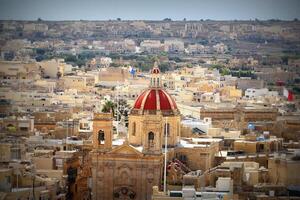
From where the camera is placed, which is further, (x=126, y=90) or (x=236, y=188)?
(x=126, y=90)

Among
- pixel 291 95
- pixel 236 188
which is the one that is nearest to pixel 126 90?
pixel 291 95

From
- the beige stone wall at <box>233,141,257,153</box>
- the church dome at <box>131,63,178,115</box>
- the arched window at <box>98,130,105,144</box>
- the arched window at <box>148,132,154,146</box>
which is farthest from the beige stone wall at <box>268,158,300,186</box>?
the beige stone wall at <box>233,141,257,153</box>

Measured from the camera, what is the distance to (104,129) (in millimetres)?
22203

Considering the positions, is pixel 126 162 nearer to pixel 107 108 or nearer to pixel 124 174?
pixel 124 174

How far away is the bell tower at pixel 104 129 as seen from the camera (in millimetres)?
22188

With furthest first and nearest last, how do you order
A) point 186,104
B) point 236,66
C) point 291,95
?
point 236,66
point 291,95
point 186,104

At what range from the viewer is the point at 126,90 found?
47.2m

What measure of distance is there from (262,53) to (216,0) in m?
27.6

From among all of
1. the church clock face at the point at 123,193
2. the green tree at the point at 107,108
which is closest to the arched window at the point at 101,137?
the church clock face at the point at 123,193

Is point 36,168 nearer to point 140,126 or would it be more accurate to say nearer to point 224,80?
point 140,126

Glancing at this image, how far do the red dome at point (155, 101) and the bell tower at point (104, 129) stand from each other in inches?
43.2

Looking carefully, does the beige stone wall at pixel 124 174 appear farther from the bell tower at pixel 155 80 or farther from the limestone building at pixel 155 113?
the bell tower at pixel 155 80

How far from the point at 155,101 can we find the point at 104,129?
1.43 meters

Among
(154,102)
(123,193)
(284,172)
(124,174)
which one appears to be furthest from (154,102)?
(284,172)
